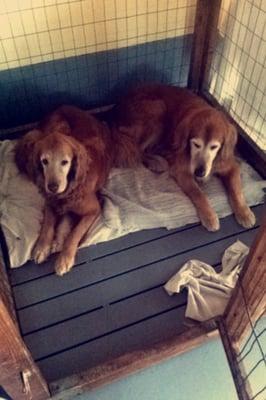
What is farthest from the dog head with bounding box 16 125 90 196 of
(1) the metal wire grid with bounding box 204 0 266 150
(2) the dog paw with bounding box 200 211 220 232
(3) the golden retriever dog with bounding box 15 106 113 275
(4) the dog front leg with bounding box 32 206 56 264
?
(1) the metal wire grid with bounding box 204 0 266 150

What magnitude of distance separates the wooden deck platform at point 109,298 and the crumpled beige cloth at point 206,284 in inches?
2.4

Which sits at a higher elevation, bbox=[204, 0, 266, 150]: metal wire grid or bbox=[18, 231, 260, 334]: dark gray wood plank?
bbox=[204, 0, 266, 150]: metal wire grid

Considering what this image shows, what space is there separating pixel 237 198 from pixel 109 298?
0.97 metres

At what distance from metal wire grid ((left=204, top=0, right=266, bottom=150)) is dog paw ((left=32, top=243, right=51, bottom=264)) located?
1.62 meters

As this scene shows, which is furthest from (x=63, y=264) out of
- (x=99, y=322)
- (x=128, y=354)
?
(x=128, y=354)

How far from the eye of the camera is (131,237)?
2.26 meters

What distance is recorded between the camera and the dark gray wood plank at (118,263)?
2.02 meters

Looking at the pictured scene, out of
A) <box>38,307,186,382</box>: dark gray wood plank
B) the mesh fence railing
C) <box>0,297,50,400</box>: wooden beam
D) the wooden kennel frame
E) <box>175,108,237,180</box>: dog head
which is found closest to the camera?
<box>0,297,50,400</box>: wooden beam

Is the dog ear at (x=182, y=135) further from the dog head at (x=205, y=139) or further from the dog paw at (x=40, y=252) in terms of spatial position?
the dog paw at (x=40, y=252)

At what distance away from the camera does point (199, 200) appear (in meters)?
2.33

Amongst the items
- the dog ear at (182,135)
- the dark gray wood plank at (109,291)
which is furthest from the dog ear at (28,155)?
the dog ear at (182,135)

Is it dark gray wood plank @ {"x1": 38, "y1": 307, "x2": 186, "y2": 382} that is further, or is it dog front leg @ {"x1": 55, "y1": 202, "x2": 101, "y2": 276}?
dog front leg @ {"x1": 55, "y1": 202, "x2": 101, "y2": 276}

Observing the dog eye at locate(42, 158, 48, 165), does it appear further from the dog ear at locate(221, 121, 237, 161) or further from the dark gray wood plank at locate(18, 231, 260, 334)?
the dog ear at locate(221, 121, 237, 161)

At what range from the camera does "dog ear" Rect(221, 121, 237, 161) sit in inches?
85.8
